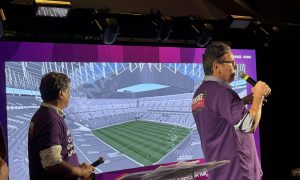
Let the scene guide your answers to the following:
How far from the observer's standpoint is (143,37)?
4.58 meters

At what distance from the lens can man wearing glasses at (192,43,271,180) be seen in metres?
2.59

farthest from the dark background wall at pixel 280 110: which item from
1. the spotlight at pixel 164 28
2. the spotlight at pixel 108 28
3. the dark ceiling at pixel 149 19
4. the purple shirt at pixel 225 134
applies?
the purple shirt at pixel 225 134

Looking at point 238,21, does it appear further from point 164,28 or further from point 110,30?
point 110,30

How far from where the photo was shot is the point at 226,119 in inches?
105

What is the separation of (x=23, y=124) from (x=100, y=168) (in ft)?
2.74

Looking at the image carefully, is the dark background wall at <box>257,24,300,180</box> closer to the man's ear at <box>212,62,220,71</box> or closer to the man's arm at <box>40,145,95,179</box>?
the man's ear at <box>212,62,220,71</box>

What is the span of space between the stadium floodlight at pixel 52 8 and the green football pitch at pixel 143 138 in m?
1.11

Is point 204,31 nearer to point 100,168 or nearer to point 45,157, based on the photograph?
point 100,168

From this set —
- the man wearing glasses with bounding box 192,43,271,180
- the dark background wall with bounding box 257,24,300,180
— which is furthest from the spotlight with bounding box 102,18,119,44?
the dark background wall with bounding box 257,24,300,180

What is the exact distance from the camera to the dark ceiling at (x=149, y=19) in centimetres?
393

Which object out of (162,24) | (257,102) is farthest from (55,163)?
(162,24)

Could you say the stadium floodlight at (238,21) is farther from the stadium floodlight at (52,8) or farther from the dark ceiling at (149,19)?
the stadium floodlight at (52,8)

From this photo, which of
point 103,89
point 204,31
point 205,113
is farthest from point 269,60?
point 205,113

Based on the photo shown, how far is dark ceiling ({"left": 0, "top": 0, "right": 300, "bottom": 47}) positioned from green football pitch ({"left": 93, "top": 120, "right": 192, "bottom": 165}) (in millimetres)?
873
